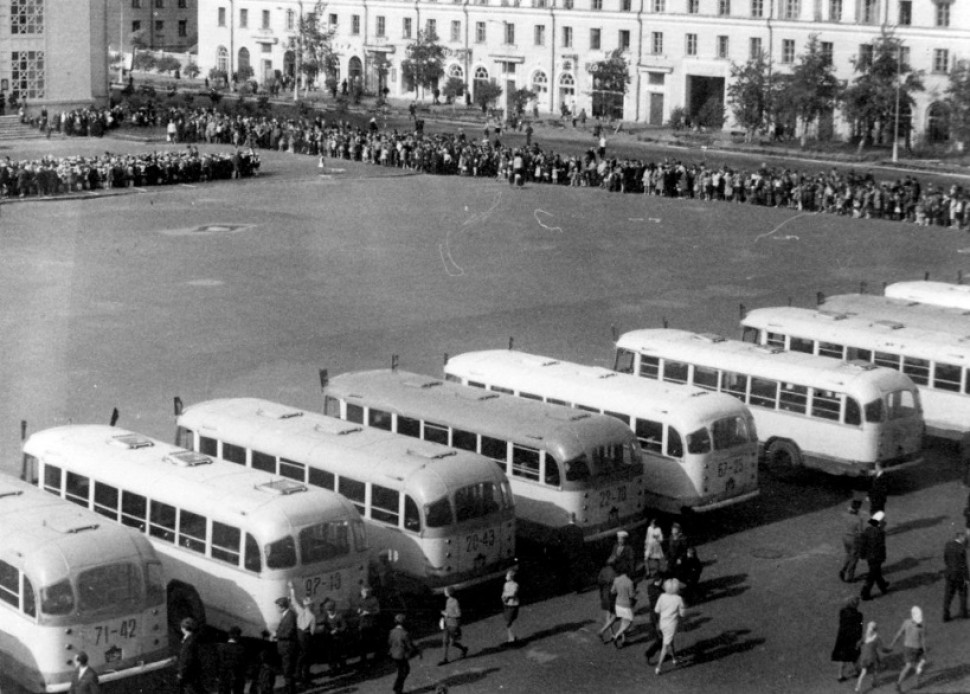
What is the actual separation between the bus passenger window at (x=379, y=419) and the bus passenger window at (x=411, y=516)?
13.5ft

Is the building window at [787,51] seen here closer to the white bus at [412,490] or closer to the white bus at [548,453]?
the white bus at [548,453]

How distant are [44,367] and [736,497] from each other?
15.1 m

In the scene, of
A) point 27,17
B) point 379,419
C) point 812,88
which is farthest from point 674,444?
point 27,17

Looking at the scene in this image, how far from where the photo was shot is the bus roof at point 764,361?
28609 millimetres

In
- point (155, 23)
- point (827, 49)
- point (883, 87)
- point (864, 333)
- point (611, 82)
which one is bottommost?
point (864, 333)

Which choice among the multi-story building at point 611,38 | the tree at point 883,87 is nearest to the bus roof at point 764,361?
the tree at point 883,87

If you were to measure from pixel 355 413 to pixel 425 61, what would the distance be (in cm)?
7270

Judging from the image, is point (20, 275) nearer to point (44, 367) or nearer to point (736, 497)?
point (44, 367)

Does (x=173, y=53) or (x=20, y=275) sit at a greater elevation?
(x=173, y=53)

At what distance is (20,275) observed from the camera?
142 feet

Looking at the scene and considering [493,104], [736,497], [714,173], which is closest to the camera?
[736,497]

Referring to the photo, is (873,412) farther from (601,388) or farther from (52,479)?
(52,479)

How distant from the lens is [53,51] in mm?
83875

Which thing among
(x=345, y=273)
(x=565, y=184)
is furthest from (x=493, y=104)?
(x=345, y=273)
